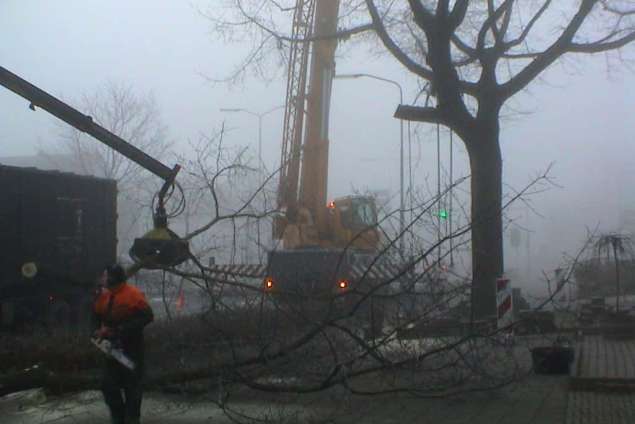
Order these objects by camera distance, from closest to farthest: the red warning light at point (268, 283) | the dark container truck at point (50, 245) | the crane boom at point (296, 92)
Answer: the red warning light at point (268, 283), the dark container truck at point (50, 245), the crane boom at point (296, 92)

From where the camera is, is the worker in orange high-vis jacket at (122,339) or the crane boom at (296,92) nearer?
the worker in orange high-vis jacket at (122,339)

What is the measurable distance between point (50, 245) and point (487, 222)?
9.17m

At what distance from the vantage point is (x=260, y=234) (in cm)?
1182

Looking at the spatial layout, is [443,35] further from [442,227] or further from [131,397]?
[131,397]

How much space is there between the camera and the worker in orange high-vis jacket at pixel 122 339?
8734mm

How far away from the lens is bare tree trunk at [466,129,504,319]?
1175 centimetres

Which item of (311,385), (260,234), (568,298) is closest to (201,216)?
(260,234)

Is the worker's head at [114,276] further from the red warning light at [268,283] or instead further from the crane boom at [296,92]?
the crane boom at [296,92]

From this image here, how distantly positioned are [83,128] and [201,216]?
1921 mm

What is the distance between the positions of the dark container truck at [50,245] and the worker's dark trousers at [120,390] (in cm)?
764

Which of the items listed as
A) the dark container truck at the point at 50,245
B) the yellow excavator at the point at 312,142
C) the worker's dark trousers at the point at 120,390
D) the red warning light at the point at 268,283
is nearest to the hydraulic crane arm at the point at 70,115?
the red warning light at the point at 268,283

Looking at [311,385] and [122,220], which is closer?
[311,385]

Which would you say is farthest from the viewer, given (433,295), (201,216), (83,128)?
(201,216)

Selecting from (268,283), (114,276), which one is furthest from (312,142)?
(114,276)
